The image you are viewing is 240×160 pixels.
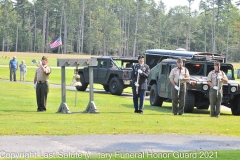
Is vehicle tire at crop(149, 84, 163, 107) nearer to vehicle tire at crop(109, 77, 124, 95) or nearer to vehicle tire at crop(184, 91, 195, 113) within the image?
vehicle tire at crop(184, 91, 195, 113)

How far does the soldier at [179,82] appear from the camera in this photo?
18906 mm

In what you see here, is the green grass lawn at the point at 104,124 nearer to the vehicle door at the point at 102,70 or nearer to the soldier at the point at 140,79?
the soldier at the point at 140,79

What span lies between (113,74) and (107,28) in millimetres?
114423

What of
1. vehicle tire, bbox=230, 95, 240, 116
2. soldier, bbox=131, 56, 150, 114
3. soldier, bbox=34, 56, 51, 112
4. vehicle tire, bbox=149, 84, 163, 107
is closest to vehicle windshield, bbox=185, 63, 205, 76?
vehicle tire, bbox=230, 95, 240, 116

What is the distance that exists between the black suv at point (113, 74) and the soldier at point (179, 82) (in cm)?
1125

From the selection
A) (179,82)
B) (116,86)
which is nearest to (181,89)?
(179,82)

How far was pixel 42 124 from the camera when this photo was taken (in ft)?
48.5

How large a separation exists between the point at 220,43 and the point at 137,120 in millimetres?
132096

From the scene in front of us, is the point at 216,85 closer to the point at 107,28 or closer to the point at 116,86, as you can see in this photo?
the point at 116,86

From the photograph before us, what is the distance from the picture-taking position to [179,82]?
1894 cm

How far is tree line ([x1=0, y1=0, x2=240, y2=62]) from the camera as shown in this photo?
141250 millimetres

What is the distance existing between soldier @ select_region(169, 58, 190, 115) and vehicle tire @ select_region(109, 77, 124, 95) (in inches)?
442

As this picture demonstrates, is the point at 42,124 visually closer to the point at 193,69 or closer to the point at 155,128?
the point at 155,128

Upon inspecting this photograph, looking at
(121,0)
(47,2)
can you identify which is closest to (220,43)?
(121,0)
